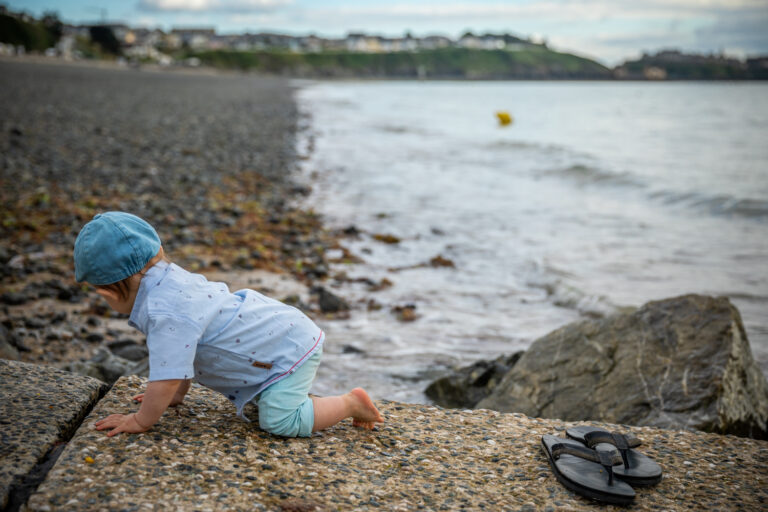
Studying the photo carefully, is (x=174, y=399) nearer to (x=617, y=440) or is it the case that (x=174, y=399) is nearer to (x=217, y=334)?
(x=217, y=334)

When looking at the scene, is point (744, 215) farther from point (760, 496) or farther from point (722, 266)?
point (760, 496)

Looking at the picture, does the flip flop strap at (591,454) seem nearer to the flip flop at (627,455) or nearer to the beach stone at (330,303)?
the flip flop at (627,455)

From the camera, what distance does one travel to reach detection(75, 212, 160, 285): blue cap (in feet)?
8.10

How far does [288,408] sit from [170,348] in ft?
2.01

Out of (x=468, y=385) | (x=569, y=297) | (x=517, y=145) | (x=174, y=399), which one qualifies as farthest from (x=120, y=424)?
(x=517, y=145)

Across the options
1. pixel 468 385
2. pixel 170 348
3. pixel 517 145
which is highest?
pixel 517 145

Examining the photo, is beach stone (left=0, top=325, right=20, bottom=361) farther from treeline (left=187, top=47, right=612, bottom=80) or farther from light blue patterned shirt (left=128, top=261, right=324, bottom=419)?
treeline (left=187, top=47, right=612, bottom=80)

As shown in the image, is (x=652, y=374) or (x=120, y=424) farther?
(x=652, y=374)

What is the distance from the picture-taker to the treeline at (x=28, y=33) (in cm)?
7381

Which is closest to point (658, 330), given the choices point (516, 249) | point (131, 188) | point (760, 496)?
point (760, 496)

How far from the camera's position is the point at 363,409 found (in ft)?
9.46

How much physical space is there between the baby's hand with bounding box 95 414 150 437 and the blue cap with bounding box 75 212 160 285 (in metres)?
0.62

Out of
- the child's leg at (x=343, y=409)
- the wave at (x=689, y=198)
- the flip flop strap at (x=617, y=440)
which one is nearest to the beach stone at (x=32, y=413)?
the child's leg at (x=343, y=409)

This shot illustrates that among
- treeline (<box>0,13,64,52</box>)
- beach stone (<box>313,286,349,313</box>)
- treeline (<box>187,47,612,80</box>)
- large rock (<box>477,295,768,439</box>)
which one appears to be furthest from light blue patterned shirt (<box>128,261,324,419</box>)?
treeline (<box>187,47,612,80</box>)
